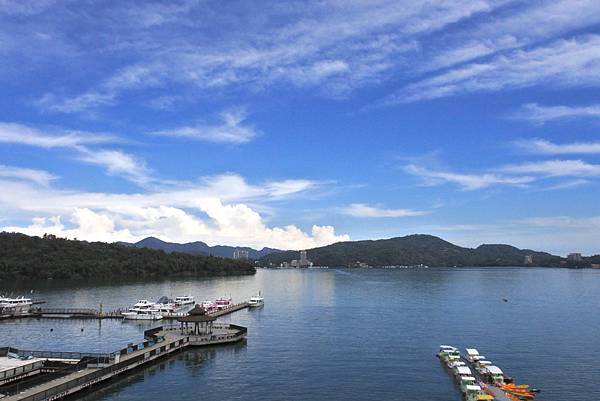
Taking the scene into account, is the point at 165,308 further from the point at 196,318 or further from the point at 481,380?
the point at 481,380

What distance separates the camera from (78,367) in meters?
43.2

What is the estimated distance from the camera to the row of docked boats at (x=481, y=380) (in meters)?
41.0

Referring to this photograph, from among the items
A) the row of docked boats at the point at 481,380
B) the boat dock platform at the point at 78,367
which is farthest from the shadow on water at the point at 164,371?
the row of docked boats at the point at 481,380

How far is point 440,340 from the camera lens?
66.1 metres

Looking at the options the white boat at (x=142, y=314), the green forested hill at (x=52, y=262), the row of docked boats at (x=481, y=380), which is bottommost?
the row of docked boats at (x=481, y=380)

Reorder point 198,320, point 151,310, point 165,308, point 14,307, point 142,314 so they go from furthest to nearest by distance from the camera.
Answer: point 165,308, point 14,307, point 151,310, point 142,314, point 198,320

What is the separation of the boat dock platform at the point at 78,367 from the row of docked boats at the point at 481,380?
2566 cm

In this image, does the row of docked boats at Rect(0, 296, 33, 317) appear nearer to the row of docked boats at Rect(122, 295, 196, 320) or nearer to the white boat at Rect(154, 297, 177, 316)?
the row of docked boats at Rect(122, 295, 196, 320)

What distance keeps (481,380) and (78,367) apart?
114 feet

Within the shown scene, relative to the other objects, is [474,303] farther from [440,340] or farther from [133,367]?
[133,367]

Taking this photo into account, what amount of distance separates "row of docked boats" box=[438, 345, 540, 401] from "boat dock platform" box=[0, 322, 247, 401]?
1010 inches

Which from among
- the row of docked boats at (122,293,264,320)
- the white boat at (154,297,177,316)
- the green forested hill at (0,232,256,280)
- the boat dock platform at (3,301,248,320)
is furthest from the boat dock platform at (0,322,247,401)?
the green forested hill at (0,232,256,280)

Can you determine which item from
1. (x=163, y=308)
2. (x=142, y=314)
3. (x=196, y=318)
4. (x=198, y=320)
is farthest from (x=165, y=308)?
(x=198, y=320)

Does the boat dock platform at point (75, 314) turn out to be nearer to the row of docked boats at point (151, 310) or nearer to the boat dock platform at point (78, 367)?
the row of docked boats at point (151, 310)
